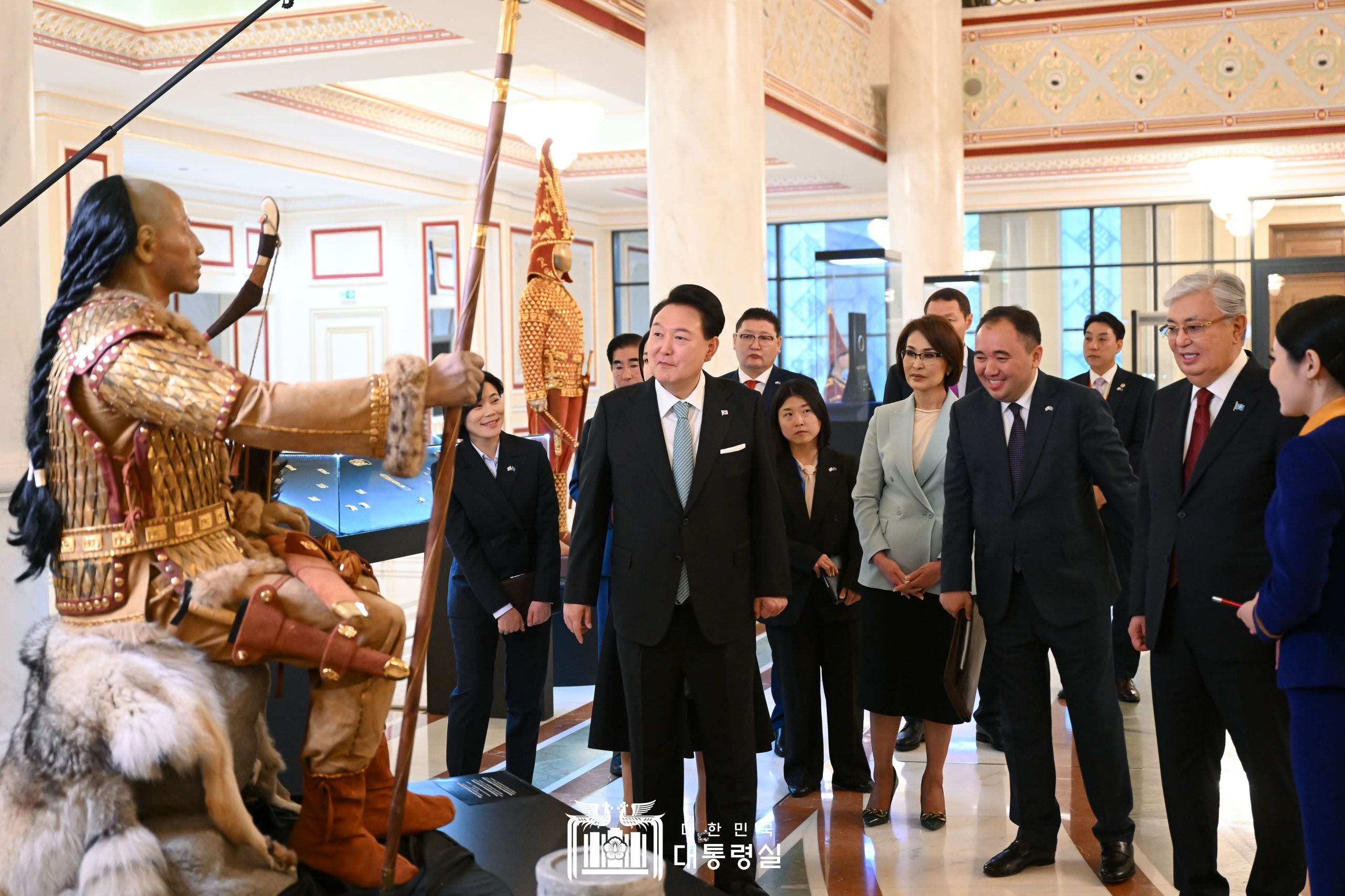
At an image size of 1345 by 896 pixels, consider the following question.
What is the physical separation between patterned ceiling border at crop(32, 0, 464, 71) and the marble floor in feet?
16.1

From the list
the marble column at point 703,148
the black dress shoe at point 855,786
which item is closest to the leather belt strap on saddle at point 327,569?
the black dress shoe at point 855,786

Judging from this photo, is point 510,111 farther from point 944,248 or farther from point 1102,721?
point 1102,721

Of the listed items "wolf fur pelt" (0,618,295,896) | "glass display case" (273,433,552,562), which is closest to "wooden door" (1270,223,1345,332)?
"glass display case" (273,433,552,562)

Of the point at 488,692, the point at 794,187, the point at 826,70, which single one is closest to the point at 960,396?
the point at 488,692

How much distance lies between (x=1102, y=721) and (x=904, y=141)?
9131 mm

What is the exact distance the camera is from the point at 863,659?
420 cm

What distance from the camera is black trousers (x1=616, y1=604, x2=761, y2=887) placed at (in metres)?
3.30

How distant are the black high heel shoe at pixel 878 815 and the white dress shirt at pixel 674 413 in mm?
1567

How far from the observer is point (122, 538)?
2082 millimetres

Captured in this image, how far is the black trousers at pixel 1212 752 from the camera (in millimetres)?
3021

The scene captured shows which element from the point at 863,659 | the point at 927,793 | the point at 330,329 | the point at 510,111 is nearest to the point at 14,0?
the point at 863,659

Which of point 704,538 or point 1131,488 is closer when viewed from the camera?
point 704,538

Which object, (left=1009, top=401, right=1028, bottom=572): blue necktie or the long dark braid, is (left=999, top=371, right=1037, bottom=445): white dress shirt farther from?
the long dark braid

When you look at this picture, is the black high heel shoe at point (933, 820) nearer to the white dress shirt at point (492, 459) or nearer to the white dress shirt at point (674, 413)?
the white dress shirt at point (674, 413)
